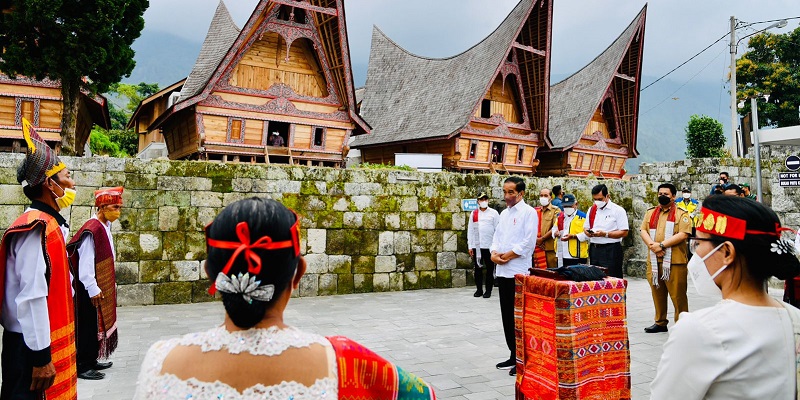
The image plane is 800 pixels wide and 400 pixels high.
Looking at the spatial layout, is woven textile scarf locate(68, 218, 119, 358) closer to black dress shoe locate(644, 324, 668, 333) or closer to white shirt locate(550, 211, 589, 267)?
black dress shoe locate(644, 324, 668, 333)

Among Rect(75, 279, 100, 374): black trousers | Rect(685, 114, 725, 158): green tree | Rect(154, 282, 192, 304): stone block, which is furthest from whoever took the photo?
Rect(685, 114, 725, 158): green tree

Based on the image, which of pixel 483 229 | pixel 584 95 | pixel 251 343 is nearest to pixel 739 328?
pixel 251 343

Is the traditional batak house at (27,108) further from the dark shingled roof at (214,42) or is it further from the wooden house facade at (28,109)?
the dark shingled roof at (214,42)

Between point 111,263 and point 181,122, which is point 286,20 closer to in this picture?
point 181,122

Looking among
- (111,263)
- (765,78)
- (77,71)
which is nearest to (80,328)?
(111,263)

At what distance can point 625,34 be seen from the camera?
82.3 ft

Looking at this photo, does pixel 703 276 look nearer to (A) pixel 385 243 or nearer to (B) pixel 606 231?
(B) pixel 606 231

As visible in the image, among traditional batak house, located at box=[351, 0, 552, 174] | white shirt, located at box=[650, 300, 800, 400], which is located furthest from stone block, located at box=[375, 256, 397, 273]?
traditional batak house, located at box=[351, 0, 552, 174]

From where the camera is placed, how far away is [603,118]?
86.3 feet

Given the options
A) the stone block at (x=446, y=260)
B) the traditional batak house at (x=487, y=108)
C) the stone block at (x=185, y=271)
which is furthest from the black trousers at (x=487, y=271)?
the traditional batak house at (x=487, y=108)

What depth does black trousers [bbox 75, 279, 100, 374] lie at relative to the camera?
500 cm

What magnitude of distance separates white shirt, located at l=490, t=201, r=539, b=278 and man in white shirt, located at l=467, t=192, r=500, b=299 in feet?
14.0

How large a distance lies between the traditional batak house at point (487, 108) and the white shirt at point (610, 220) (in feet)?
37.5

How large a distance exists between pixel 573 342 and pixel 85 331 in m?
4.61
